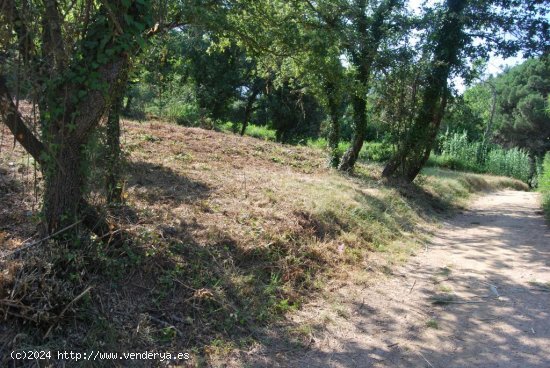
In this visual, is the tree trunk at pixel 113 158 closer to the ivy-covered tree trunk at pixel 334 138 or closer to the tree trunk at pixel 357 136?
the ivy-covered tree trunk at pixel 334 138

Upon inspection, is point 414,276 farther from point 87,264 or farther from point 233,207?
point 87,264

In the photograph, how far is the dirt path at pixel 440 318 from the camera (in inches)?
166

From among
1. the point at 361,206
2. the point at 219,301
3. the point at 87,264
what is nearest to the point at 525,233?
the point at 361,206

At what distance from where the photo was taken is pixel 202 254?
206 inches

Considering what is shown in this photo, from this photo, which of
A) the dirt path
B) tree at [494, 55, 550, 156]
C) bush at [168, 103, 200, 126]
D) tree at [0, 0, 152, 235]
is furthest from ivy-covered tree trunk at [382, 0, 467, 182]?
tree at [494, 55, 550, 156]

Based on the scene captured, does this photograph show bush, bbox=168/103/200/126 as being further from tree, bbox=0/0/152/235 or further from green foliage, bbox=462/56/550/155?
green foliage, bbox=462/56/550/155

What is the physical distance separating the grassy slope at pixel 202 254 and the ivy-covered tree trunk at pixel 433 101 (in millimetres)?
3524

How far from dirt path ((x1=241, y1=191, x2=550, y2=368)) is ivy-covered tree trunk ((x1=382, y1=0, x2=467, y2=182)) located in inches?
237

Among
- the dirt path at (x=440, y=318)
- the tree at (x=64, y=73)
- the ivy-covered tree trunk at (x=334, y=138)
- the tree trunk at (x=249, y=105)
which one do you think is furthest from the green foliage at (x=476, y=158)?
the tree at (x=64, y=73)

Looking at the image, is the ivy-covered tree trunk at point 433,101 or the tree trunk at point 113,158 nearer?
the tree trunk at point 113,158

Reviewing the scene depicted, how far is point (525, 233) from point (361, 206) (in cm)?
340

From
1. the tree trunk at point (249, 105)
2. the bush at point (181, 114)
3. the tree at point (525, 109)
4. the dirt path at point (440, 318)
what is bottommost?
the dirt path at point (440, 318)

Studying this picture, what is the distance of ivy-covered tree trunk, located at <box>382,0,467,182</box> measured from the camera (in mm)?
A: 12406

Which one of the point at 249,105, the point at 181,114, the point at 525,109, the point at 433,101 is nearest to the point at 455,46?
the point at 433,101
